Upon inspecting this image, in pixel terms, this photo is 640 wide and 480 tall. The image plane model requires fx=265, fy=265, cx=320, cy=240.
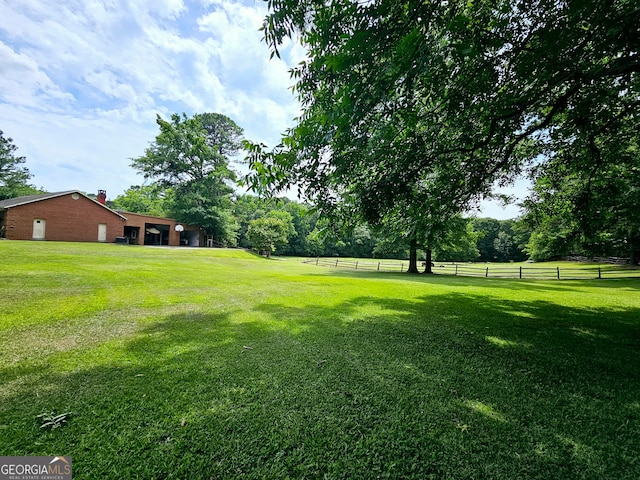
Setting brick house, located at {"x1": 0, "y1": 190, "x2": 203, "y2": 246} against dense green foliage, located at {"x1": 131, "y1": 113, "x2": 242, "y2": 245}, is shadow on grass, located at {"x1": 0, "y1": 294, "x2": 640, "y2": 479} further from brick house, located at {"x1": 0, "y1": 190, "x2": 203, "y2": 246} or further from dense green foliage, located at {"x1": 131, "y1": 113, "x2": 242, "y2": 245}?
dense green foliage, located at {"x1": 131, "y1": 113, "x2": 242, "y2": 245}

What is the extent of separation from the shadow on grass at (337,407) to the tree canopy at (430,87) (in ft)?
8.67

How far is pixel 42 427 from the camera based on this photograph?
2.11 m

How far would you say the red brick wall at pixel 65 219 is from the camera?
72.4ft

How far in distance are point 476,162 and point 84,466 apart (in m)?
7.25

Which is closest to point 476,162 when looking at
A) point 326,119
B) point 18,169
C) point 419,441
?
point 326,119

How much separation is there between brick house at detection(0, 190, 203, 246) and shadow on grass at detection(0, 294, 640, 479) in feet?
93.3

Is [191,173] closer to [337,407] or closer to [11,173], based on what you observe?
[11,173]

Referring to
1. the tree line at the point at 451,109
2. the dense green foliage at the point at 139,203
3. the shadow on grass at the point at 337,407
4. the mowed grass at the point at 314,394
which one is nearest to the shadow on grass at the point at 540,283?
the tree line at the point at 451,109

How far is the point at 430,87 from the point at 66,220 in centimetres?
3256

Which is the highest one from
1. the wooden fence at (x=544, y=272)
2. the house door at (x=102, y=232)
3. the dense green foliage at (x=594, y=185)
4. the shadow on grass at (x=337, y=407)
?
the dense green foliage at (x=594, y=185)

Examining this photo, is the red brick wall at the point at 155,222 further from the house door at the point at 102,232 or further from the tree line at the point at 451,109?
the tree line at the point at 451,109

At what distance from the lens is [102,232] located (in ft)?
88.0

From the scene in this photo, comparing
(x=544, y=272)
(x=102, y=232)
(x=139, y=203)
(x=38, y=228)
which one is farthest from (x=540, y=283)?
(x=139, y=203)

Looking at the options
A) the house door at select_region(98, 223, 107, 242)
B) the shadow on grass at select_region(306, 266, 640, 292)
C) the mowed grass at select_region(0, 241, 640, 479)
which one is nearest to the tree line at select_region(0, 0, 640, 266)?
the mowed grass at select_region(0, 241, 640, 479)
